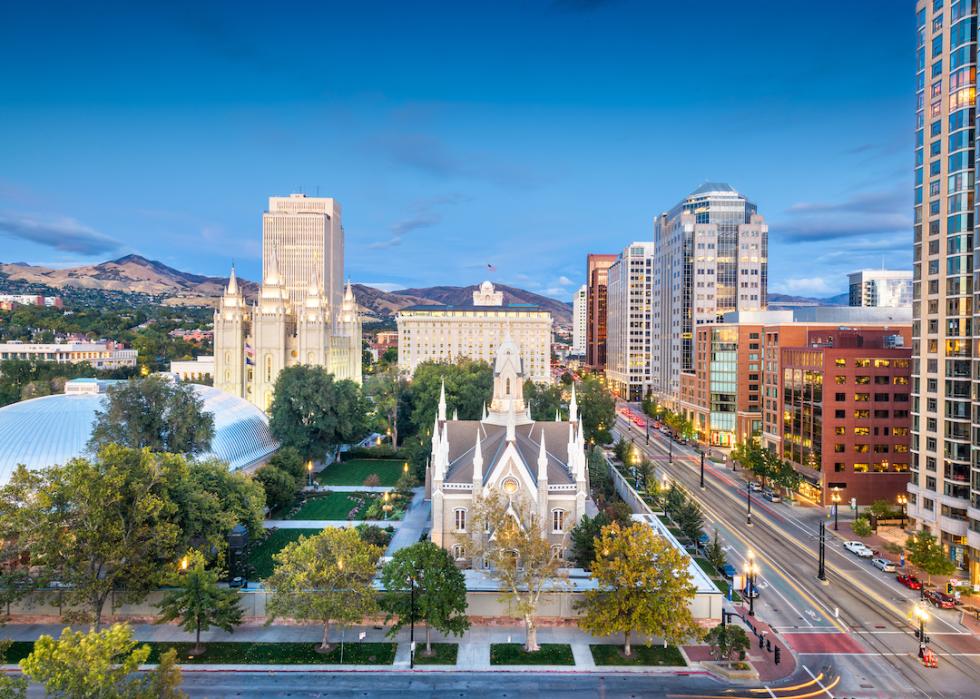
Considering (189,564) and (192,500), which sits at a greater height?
(192,500)

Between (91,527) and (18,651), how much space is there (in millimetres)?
9321

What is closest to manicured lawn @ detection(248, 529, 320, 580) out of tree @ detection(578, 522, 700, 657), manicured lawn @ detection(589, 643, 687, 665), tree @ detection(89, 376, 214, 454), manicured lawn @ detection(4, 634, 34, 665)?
tree @ detection(89, 376, 214, 454)

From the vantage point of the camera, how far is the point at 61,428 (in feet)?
185

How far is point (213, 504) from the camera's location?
4059 centimetres

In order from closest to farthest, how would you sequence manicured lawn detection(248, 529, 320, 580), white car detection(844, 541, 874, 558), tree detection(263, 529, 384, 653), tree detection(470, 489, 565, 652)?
tree detection(263, 529, 384, 653) < tree detection(470, 489, 565, 652) < manicured lawn detection(248, 529, 320, 580) < white car detection(844, 541, 874, 558)

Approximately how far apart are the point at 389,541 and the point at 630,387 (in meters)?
135

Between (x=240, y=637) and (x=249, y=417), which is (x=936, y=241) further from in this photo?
(x=249, y=417)

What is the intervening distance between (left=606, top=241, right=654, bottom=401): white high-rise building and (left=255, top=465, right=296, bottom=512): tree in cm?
13081

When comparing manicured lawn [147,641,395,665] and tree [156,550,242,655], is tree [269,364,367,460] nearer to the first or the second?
tree [156,550,242,655]

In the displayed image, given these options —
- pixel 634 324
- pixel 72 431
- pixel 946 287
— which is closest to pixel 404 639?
pixel 72 431

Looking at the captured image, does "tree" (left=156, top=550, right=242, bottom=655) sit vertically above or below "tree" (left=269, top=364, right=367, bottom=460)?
below

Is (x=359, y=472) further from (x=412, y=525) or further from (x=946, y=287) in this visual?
(x=946, y=287)

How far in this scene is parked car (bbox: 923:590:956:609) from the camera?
4097 cm

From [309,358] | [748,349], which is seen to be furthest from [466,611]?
[309,358]
